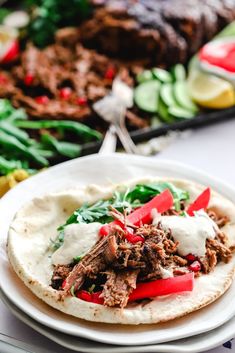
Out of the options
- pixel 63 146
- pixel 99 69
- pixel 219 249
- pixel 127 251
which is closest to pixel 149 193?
pixel 219 249

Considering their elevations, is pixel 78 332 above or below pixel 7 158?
above

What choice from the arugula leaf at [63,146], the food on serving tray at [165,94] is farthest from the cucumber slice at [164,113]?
the arugula leaf at [63,146]

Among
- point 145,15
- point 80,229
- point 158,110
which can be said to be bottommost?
point 158,110

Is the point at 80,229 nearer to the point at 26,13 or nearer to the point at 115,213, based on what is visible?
the point at 115,213

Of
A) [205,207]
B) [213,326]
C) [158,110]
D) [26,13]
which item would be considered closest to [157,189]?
[205,207]

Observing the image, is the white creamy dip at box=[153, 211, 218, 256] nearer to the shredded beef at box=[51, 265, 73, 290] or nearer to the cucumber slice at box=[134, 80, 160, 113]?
the shredded beef at box=[51, 265, 73, 290]

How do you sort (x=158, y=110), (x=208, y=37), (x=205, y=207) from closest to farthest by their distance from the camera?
(x=205, y=207), (x=158, y=110), (x=208, y=37)

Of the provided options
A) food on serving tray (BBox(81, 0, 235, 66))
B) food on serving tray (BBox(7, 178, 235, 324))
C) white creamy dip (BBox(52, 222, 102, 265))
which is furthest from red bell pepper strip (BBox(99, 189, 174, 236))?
food on serving tray (BBox(81, 0, 235, 66))
